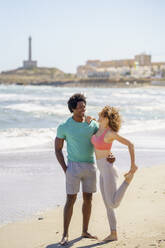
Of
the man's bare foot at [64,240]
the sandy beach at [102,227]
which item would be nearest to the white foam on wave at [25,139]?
the sandy beach at [102,227]

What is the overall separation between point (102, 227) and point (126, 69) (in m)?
165

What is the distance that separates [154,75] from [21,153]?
150687mm

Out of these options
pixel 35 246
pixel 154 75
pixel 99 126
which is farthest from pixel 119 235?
pixel 154 75

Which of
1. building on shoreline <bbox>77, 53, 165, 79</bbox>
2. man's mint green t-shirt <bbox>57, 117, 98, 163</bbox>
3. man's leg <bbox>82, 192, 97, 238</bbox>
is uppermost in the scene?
building on shoreline <bbox>77, 53, 165, 79</bbox>

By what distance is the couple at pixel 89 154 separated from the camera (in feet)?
12.0

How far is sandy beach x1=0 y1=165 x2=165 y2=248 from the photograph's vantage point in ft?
12.3

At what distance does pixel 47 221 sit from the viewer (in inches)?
177

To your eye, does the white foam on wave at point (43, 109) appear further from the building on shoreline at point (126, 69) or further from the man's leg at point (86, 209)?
the building on shoreline at point (126, 69)

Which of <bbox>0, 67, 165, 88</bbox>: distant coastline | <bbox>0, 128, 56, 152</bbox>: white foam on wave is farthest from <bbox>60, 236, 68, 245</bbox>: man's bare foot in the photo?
<bbox>0, 67, 165, 88</bbox>: distant coastline

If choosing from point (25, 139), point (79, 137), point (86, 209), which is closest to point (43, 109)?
point (25, 139)

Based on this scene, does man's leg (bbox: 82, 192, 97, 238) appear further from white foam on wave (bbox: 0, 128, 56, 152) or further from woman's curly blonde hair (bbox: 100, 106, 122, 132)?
white foam on wave (bbox: 0, 128, 56, 152)

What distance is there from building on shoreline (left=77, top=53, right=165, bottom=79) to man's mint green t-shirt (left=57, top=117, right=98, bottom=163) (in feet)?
481

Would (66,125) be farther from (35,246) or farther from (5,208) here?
(5,208)

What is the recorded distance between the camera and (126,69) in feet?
548
